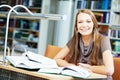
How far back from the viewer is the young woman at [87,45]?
2328mm

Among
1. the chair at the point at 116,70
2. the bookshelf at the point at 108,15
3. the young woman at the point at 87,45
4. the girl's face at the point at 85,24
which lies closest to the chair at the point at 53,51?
the young woman at the point at 87,45

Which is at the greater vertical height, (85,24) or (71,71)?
(85,24)

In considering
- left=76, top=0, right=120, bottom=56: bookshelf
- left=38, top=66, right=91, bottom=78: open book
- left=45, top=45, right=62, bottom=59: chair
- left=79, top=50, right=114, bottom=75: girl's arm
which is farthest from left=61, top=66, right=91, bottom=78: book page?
left=76, top=0, right=120, bottom=56: bookshelf

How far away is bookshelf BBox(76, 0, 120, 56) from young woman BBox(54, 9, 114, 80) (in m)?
2.88

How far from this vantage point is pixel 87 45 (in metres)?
2.42

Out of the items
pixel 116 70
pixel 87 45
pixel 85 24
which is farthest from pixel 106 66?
pixel 85 24

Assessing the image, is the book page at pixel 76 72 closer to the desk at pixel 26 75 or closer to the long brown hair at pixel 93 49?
the desk at pixel 26 75

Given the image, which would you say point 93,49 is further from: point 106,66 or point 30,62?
point 30,62

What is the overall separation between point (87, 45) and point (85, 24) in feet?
0.61

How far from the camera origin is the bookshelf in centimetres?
535

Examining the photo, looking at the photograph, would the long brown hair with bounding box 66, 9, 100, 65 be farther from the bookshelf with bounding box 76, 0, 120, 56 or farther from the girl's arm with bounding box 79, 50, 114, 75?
the bookshelf with bounding box 76, 0, 120, 56

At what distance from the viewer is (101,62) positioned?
2352 mm

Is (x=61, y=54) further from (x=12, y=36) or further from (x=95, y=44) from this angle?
(x=12, y=36)

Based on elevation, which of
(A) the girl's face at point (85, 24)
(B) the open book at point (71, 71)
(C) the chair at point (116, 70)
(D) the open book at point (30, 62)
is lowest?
(C) the chair at point (116, 70)
